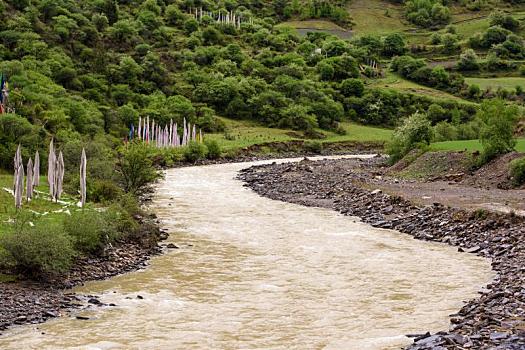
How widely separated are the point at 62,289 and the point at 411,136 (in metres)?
51.9

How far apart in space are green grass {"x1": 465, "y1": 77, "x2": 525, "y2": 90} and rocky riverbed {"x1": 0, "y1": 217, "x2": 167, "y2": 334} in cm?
14500

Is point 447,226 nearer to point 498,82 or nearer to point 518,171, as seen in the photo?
point 518,171

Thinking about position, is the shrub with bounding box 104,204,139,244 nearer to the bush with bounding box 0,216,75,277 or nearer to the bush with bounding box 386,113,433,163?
the bush with bounding box 0,216,75,277

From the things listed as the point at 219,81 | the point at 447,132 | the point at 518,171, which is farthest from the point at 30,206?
the point at 219,81

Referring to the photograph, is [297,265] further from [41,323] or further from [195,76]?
[195,76]

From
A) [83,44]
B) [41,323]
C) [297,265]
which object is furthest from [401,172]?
[83,44]

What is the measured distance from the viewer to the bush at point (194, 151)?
93.2 m

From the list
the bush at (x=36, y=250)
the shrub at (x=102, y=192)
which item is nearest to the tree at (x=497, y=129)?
Answer: the shrub at (x=102, y=192)

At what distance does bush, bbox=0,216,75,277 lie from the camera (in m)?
24.3

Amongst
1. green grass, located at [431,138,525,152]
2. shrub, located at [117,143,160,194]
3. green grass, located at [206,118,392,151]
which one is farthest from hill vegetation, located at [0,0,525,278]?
shrub, located at [117,143,160,194]

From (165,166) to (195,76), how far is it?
60081 millimetres

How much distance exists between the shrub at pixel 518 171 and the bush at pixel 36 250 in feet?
114

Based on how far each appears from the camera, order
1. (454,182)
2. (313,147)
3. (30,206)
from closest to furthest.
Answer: (30,206)
(454,182)
(313,147)

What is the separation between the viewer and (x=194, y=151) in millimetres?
93812
